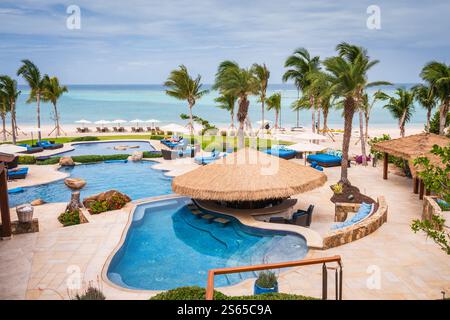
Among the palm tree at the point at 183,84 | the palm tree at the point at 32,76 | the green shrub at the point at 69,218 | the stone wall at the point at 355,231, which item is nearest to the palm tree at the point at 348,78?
the stone wall at the point at 355,231

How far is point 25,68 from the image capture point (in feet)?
115

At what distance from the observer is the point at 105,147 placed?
117ft

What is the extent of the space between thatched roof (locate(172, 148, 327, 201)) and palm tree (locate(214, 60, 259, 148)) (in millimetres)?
13058

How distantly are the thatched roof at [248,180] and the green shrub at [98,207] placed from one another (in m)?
2.99

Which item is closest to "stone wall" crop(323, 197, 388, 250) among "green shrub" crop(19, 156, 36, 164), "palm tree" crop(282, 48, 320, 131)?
"palm tree" crop(282, 48, 320, 131)

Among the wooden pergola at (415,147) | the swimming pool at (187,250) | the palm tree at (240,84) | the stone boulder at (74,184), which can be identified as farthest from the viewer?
the palm tree at (240,84)

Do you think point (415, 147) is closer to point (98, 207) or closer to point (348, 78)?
point (348, 78)

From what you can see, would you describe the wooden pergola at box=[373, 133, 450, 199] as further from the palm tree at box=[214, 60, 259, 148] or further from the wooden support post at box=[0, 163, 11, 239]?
the wooden support post at box=[0, 163, 11, 239]

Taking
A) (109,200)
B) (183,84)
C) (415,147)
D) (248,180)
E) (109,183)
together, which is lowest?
(109,183)

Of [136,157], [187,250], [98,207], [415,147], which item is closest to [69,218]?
[98,207]

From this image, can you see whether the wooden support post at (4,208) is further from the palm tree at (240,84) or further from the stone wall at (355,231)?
the palm tree at (240,84)

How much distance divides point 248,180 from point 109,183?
1101 centimetres

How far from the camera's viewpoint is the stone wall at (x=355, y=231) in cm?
1102
